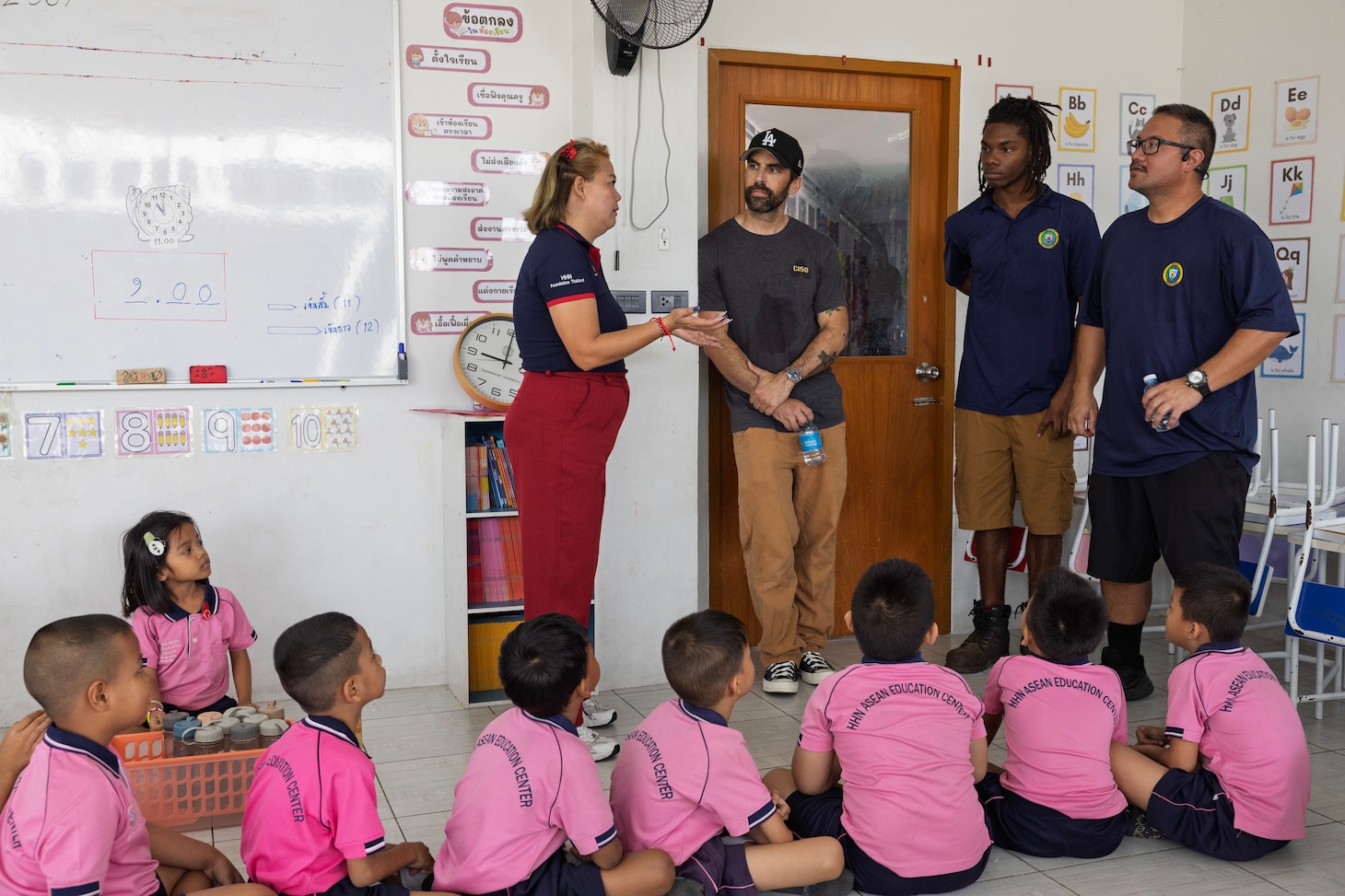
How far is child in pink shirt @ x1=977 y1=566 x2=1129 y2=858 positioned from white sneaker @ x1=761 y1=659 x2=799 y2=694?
1249 mm

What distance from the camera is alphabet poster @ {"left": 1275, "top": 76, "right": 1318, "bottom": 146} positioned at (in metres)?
4.29

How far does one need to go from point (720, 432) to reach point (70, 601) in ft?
7.36

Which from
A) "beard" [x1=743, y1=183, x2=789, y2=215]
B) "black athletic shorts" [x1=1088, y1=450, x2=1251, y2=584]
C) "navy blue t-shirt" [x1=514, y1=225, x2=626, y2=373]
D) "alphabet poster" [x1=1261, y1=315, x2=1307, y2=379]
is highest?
"beard" [x1=743, y1=183, x2=789, y2=215]

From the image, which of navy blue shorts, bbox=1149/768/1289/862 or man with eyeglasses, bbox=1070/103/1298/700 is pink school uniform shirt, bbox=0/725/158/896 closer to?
navy blue shorts, bbox=1149/768/1289/862

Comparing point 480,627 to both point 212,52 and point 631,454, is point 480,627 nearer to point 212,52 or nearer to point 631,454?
point 631,454

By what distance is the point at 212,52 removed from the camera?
3.51 meters

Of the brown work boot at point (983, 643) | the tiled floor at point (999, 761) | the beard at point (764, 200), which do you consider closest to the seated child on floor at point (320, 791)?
the tiled floor at point (999, 761)

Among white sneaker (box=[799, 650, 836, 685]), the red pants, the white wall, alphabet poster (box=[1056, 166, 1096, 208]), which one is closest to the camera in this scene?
the red pants

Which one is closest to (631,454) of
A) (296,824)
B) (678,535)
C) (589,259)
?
(678,535)

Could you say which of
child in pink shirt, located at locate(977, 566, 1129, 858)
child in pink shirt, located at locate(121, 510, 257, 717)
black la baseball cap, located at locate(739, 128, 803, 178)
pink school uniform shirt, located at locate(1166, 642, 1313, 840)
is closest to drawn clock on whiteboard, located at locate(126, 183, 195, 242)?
child in pink shirt, located at locate(121, 510, 257, 717)

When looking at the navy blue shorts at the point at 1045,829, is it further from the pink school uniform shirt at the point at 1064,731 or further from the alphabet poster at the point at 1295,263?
the alphabet poster at the point at 1295,263

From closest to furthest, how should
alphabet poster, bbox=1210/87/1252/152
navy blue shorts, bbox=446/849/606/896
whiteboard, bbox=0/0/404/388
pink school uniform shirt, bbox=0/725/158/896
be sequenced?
pink school uniform shirt, bbox=0/725/158/896, navy blue shorts, bbox=446/849/606/896, whiteboard, bbox=0/0/404/388, alphabet poster, bbox=1210/87/1252/152

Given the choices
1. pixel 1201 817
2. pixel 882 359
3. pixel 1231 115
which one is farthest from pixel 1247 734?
pixel 1231 115

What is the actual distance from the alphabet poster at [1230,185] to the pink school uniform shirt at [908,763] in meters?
3.19
